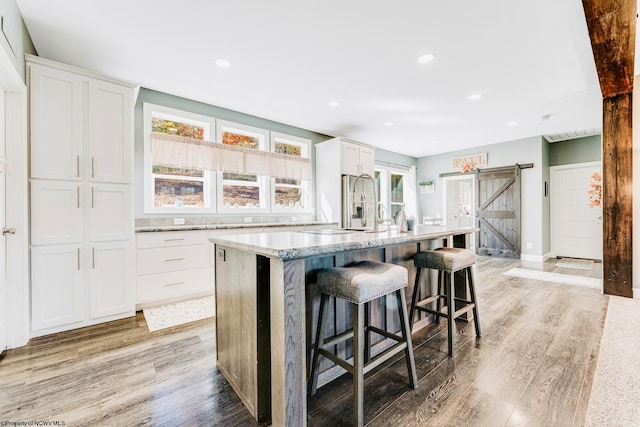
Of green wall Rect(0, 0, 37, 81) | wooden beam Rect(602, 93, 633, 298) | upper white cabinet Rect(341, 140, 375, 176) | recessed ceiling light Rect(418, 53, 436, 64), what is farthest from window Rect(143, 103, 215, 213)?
wooden beam Rect(602, 93, 633, 298)

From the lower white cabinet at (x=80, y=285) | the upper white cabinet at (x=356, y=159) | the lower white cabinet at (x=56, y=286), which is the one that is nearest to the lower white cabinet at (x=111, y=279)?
the lower white cabinet at (x=80, y=285)

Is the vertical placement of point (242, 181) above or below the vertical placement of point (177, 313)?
above

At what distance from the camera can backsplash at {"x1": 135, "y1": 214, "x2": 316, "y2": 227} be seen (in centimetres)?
361

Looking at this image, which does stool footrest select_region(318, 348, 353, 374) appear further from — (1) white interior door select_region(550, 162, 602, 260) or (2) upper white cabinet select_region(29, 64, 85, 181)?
(1) white interior door select_region(550, 162, 602, 260)

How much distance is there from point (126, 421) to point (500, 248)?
276 inches

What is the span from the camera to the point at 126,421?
1.43m

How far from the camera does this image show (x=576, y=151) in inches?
236

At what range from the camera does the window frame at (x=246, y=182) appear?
416 cm

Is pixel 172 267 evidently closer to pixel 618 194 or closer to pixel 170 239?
pixel 170 239

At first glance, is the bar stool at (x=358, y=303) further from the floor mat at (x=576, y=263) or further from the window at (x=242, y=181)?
the floor mat at (x=576, y=263)

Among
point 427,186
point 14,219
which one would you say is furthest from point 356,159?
point 14,219

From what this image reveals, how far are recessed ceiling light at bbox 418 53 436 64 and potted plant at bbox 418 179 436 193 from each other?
5.01 metres

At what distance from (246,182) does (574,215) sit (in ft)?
22.4

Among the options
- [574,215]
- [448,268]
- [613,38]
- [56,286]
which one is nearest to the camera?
[448,268]
